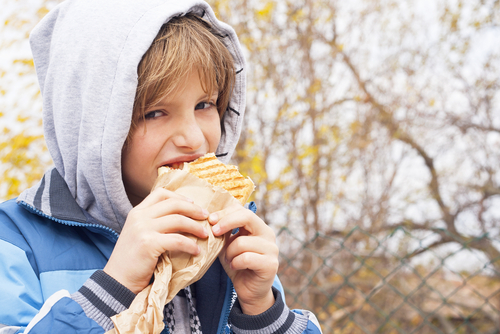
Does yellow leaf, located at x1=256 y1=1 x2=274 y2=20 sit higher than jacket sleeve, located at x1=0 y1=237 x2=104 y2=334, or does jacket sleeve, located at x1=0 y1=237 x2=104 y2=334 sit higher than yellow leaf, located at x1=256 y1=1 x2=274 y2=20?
yellow leaf, located at x1=256 y1=1 x2=274 y2=20

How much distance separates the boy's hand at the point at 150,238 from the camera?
105 cm

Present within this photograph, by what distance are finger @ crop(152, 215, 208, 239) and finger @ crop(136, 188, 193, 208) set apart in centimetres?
7

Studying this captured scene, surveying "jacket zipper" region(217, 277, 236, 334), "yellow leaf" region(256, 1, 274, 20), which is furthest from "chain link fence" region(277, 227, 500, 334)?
"jacket zipper" region(217, 277, 236, 334)

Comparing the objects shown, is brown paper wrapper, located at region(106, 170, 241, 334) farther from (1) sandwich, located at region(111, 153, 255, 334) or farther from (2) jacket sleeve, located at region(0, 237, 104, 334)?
(2) jacket sleeve, located at region(0, 237, 104, 334)

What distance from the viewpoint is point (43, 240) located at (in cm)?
122

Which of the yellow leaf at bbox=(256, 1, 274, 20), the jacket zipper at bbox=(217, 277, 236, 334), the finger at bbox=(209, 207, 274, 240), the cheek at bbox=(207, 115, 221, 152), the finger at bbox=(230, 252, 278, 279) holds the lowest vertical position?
the jacket zipper at bbox=(217, 277, 236, 334)

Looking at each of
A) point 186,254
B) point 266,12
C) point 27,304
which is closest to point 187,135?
point 186,254

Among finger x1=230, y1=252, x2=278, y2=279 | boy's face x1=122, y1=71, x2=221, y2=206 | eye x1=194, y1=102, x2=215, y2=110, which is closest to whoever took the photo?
finger x1=230, y1=252, x2=278, y2=279

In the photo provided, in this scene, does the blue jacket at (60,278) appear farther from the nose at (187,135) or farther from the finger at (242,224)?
the nose at (187,135)

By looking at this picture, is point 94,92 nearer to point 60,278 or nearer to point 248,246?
point 60,278

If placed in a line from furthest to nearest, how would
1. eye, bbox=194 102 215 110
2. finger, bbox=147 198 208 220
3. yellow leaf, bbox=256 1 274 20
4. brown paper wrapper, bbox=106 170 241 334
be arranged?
yellow leaf, bbox=256 1 274 20
eye, bbox=194 102 215 110
finger, bbox=147 198 208 220
brown paper wrapper, bbox=106 170 241 334

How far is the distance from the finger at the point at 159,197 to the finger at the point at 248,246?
0.65 ft

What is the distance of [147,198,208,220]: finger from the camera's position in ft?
3.60

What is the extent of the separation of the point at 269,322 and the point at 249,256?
26 cm
